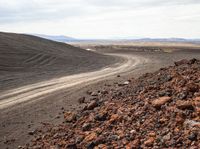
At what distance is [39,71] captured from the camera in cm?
3178

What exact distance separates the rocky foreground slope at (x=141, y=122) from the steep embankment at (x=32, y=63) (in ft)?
39.8

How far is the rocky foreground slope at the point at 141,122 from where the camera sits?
8.90 m

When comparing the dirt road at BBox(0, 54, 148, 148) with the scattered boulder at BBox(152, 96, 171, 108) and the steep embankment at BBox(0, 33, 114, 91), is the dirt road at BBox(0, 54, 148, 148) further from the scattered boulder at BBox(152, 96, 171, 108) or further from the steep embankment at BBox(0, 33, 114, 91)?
the scattered boulder at BBox(152, 96, 171, 108)

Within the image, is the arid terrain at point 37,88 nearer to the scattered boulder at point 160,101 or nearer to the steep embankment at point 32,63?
the steep embankment at point 32,63

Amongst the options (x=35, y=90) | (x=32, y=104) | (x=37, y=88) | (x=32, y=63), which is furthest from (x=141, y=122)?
(x=32, y=63)

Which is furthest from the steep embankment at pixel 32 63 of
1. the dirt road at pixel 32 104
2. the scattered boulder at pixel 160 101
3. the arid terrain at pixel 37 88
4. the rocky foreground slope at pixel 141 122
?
the scattered boulder at pixel 160 101

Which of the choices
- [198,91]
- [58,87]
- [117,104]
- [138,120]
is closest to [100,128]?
[138,120]

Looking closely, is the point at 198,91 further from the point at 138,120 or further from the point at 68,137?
the point at 68,137

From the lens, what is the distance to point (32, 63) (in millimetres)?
35562

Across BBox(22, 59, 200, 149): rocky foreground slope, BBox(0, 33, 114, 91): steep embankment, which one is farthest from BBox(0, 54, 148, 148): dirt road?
BBox(0, 33, 114, 91): steep embankment

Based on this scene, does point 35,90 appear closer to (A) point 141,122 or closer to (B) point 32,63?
(A) point 141,122

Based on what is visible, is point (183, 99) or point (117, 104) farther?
point (117, 104)

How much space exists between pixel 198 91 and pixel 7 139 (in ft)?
22.1

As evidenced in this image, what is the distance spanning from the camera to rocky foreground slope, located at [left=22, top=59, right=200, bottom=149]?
8902 millimetres
